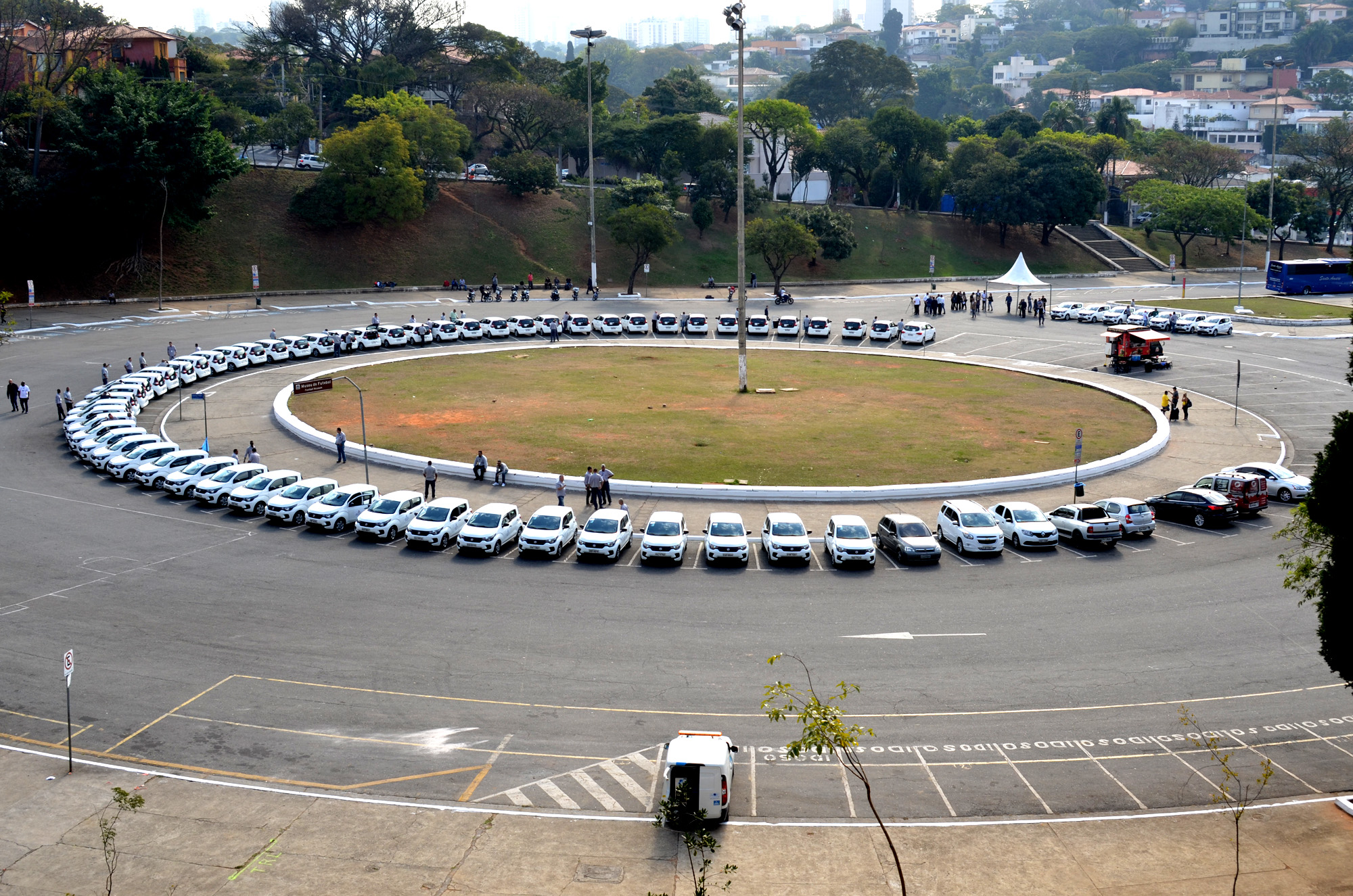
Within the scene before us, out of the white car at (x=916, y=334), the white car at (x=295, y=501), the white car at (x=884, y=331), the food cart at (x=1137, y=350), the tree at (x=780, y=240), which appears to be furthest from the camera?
the tree at (x=780, y=240)

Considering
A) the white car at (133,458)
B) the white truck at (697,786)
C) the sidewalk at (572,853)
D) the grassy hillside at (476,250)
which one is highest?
the grassy hillside at (476,250)

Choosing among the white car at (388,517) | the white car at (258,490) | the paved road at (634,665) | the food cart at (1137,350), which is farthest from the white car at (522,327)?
the white car at (388,517)

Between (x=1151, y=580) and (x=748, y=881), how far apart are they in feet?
57.7

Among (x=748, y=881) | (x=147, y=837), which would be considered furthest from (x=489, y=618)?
(x=748, y=881)

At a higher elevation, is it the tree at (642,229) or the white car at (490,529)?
the tree at (642,229)

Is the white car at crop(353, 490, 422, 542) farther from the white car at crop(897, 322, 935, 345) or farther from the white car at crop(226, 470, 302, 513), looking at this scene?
the white car at crop(897, 322, 935, 345)

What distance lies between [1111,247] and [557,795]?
360ft

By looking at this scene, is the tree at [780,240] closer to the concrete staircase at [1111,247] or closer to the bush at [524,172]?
the bush at [524,172]

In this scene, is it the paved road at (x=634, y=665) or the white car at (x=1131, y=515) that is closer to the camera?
the paved road at (x=634, y=665)

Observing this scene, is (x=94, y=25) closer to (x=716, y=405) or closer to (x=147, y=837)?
(x=716, y=405)

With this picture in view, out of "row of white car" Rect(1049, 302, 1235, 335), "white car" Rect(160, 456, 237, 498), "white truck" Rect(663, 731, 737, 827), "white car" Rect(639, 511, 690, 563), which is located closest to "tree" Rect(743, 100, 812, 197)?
"row of white car" Rect(1049, 302, 1235, 335)

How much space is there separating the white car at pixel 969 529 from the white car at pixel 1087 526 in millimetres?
1934

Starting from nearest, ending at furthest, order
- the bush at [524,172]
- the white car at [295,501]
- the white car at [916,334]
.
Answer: the white car at [295,501] → the white car at [916,334] → the bush at [524,172]

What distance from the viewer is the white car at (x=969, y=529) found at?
31.4 meters
